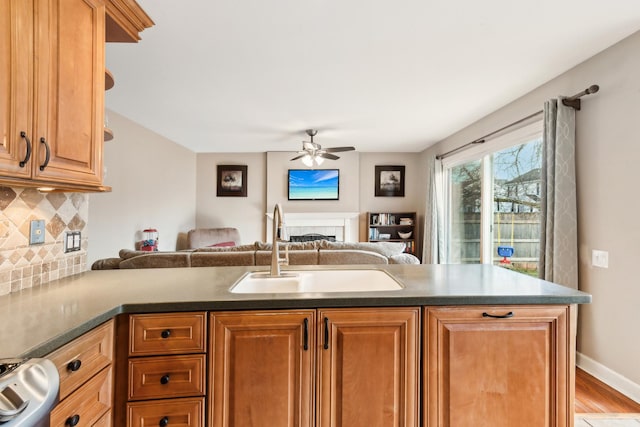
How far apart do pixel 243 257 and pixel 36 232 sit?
133 cm

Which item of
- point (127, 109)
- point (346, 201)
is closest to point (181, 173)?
point (127, 109)

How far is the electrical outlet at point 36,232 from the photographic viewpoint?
1441 millimetres

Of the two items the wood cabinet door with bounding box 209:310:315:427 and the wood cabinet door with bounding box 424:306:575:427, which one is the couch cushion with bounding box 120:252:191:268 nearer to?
the wood cabinet door with bounding box 209:310:315:427

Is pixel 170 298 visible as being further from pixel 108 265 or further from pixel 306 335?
pixel 108 265

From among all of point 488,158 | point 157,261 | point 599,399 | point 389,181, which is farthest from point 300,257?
→ point 389,181

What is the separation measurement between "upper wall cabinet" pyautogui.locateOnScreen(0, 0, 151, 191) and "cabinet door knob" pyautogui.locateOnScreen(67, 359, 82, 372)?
2.10 feet

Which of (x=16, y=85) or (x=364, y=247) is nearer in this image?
(x=16, y=85)

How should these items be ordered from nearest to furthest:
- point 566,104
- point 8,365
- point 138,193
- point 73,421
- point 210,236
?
1. point 8,365
2. point 73,421
3. point 566,104
4. point 138,193
5. point 210,236

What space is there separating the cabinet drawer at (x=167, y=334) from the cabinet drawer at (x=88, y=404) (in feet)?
0.41

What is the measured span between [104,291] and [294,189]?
4.96 meters

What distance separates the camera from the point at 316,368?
128 centimetres

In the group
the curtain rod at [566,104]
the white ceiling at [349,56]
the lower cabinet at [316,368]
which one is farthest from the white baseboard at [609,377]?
the white ceiling at [349,56]

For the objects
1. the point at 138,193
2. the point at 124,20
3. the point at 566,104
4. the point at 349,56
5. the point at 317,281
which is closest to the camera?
the point at 124,20

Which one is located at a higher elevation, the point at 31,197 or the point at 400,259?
the point at 31,197
